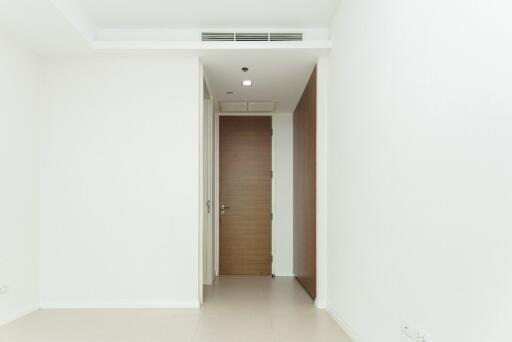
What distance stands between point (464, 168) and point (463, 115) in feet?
0.72

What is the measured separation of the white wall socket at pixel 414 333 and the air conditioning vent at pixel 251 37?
3021 millimetres

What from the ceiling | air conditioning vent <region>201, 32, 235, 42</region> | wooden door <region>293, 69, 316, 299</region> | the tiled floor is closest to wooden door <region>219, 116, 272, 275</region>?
wooden door <region>293, 69, 316, 299</region>

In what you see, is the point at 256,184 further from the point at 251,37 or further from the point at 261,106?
the point at 251,37

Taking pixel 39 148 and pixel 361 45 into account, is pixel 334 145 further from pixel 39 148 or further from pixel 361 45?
pixel 39 148

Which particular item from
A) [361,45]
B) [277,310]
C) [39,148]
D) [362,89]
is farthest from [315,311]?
[39,148]

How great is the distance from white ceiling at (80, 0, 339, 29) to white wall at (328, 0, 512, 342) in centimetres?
71

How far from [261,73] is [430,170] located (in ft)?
10.8

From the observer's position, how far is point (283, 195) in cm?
695

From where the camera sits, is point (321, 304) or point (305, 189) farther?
point (305, 189)

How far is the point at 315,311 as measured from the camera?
4309 mm

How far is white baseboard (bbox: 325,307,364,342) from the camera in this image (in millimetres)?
3243

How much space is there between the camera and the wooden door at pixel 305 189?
4.73 meters

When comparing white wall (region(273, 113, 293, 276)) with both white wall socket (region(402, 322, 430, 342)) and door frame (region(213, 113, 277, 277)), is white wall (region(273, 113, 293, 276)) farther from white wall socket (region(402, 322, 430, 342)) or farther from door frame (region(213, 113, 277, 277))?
white wall socket (region(402, 322, 430, 342))

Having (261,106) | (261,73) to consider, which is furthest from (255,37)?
(261,106)
